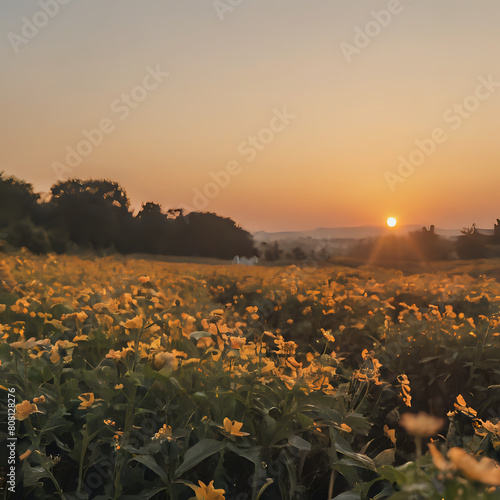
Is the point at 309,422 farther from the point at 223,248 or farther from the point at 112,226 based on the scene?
the point at 112,226

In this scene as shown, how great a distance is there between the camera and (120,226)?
26.1 m

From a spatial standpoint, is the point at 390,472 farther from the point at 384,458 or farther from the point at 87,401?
the point at 87,401

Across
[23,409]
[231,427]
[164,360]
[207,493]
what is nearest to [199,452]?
[231,427]

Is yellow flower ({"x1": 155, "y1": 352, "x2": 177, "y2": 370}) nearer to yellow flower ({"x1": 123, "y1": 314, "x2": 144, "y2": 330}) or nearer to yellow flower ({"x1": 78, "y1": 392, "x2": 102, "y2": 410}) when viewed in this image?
yellow flower ({"x1": 123, "y1": 314, "x2": 144, "y2": 330})

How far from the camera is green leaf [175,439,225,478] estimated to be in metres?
1.91

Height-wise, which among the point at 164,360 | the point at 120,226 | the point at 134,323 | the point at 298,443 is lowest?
the point at 298,443

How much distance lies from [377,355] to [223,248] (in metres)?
20.7

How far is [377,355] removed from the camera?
14.4ft

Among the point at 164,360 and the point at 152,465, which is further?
the point at 164,360

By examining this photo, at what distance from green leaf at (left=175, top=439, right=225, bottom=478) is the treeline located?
21.6 meters

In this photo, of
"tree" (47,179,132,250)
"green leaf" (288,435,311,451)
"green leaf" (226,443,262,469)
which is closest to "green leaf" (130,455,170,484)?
"green leaf" (226,443,262,469)

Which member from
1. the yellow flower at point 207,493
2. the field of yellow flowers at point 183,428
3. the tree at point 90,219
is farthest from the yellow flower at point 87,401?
the tree at point 90,219

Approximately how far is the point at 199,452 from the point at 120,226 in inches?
983

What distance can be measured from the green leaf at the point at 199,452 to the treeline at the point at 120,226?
21.6 m
